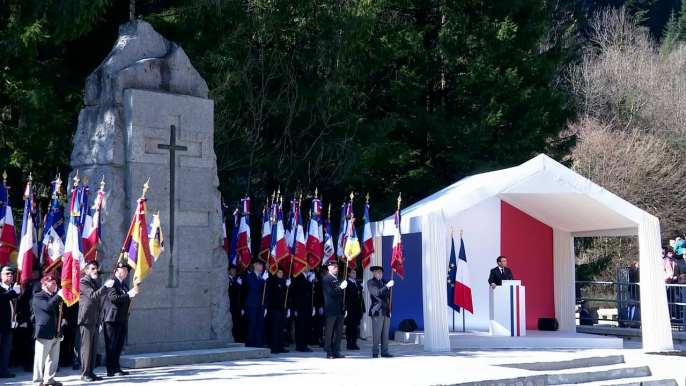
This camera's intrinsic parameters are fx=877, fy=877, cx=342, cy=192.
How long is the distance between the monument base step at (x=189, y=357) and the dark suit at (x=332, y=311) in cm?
106

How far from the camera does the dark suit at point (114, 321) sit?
1213 cm

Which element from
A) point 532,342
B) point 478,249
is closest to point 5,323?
point 532,342

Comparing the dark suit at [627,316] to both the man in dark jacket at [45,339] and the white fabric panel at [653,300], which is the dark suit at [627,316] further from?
the man in dark jacket at [45,339]

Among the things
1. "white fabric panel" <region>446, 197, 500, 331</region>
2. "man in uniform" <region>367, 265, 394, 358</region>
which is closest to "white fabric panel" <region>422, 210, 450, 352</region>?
"man in uniform" <region>367, 265, 394, 358</region>

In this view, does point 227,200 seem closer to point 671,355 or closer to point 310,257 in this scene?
point 310,257

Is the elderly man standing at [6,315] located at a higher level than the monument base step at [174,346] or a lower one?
higher

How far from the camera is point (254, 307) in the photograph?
15.3m

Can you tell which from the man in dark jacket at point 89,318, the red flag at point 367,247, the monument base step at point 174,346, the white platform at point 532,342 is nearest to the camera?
the man in dark jacket at point 89,318

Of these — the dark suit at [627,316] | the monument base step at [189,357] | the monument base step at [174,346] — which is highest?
the dark suit at [627,316]

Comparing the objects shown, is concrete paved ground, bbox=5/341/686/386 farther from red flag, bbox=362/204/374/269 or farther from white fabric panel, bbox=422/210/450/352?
red flag, bbox=362/204/374/269

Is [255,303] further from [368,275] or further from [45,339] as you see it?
[45,339]

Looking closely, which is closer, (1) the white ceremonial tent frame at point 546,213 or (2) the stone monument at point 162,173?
(2) the stone monument at point 162,173

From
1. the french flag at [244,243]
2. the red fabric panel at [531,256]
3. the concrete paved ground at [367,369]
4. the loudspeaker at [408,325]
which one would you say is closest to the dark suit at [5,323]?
the concrete paved ground at [367,369]

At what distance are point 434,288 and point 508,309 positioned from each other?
95.6 inches
